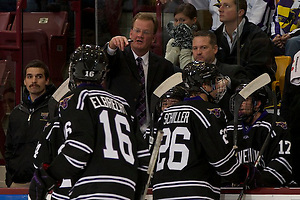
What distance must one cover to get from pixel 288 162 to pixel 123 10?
189 cm

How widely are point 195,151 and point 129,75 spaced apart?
3.94 feet

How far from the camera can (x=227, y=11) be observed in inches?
198

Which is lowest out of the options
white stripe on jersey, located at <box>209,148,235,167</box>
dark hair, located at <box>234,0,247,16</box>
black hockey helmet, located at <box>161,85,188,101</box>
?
white stripe on jersey, located at <box>209,148,235,167</box>

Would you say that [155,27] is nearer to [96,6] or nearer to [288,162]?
[96,6]

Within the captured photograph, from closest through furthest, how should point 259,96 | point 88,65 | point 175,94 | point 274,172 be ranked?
point 88,65 < point 274,172 < point 259,96 < point 175,94

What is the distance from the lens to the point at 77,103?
325 centimetres

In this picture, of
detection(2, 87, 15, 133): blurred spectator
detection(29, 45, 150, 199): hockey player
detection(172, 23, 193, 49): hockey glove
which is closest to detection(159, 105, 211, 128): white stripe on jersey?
detection(29, 45, 150, 199): hockey player

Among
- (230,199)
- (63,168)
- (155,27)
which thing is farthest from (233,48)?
(63,168)

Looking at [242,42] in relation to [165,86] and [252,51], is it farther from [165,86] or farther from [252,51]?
[165,86]

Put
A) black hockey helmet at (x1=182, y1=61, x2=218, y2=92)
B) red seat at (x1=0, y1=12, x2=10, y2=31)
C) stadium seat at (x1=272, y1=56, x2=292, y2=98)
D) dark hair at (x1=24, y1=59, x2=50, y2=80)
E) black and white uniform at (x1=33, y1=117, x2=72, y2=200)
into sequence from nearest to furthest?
1. black and white uniform at (x1=33, y1=117, x2=72, y2=200)
2. black hockey helmet at (x1=182, y1=61, x2=218, y2=92)
3. dark hair at (x1=24, y1=59, x2=50, y2=80)
4. stadium seat at (x1=272, y1=56, x2=292, y2=98)
5. red seat at (x1=0, y1=12, x2=10, y2=31)

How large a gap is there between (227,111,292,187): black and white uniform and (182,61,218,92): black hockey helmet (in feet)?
1.77

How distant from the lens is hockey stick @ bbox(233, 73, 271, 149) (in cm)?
407

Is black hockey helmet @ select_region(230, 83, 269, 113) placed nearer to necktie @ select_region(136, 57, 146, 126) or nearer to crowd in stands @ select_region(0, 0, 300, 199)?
crowd in stands @ select_region(0, 0, 300, 199)

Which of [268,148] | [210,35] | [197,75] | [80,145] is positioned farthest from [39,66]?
[80,145]
